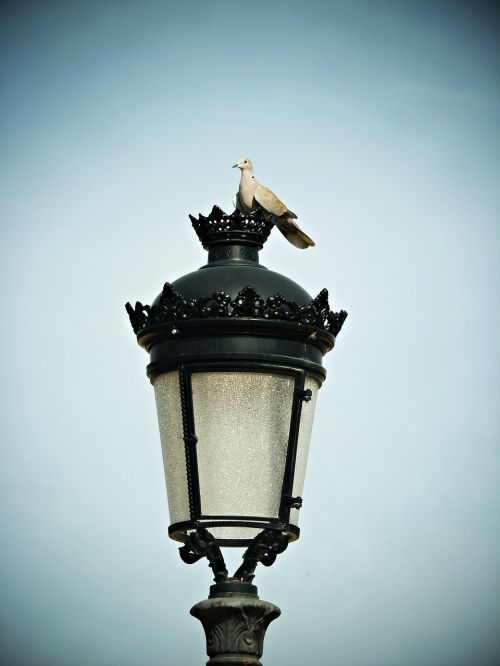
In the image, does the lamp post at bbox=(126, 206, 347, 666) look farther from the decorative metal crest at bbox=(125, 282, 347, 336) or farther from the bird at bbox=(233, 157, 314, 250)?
the bird at bbox=(233, 157, 314, 250)

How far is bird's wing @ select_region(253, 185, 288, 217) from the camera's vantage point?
6.12m

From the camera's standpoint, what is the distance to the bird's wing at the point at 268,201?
612 cm

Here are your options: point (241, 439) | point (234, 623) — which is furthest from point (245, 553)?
point (241, 439)

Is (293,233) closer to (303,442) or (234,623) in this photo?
(303,442)

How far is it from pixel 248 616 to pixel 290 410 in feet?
2.98

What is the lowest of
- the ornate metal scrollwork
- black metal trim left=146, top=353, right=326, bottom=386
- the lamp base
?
the lamp base

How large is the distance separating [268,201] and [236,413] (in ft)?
4.73

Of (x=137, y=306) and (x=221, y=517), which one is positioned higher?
(x=137, y=306)

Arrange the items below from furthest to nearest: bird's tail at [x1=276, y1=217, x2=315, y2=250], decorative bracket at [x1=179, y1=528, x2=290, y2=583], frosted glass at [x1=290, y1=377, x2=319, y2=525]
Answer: bird's tail at [x1=276, y1=217, x2=315, y2=250]
frosted glass at [x1=290, y1=377, x2=319, y2=525]
decorative bracket at [x1=179, y1=528, x2=290, y2=583]

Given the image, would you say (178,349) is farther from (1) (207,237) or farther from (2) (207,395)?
(1) (207,237)

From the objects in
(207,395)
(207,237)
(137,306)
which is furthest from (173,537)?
(207,237)

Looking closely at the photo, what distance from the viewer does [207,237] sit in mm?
5691

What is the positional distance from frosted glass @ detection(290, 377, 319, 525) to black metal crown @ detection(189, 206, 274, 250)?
0.79 m

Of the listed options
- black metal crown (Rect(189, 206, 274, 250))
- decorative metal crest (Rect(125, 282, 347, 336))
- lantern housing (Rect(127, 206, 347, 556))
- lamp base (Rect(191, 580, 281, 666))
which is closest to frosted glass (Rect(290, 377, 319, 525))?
lantern housing (Rect(127, 206, 347, 556))
